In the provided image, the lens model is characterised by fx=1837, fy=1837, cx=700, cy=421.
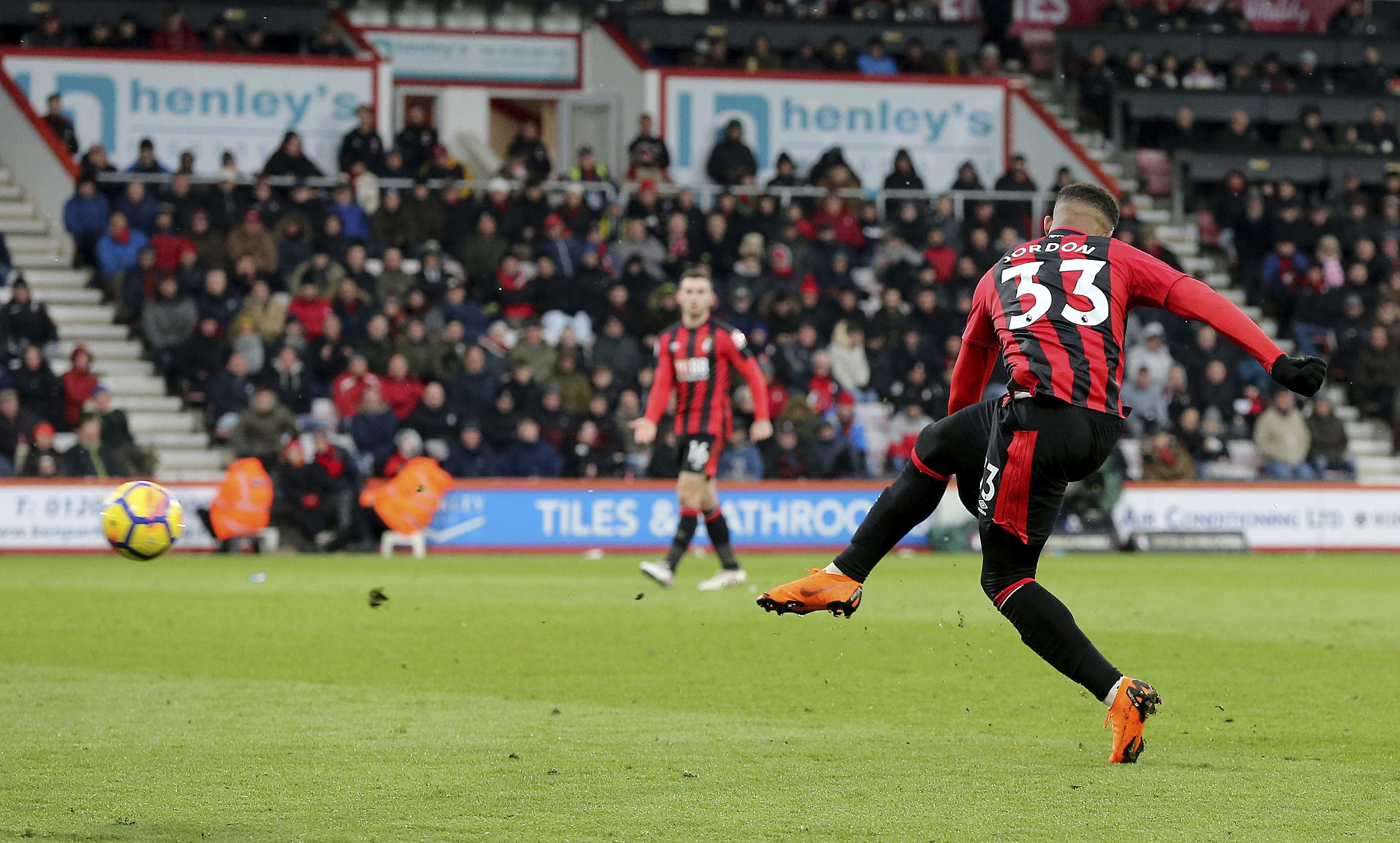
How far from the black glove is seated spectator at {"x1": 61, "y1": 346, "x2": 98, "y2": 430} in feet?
53.1

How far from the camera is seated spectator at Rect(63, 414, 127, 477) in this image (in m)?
18.8

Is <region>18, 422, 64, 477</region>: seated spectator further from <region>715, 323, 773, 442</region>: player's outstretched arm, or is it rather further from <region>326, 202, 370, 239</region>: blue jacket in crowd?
<region>715, 323, 773, 442</region>: player's outstretched arm

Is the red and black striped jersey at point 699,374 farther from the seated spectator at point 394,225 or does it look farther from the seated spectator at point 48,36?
the seated spectator at point 48,36

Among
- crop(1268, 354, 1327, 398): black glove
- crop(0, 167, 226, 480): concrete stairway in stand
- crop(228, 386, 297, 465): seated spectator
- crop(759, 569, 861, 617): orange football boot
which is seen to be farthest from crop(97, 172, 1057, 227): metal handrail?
crop(1268, 354, 1327, 398): black glove

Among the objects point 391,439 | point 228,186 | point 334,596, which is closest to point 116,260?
point 228,186

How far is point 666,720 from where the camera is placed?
7262 millimetres

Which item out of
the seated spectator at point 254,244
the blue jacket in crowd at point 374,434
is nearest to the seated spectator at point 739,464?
the blue jacket in crowd at point 374,434

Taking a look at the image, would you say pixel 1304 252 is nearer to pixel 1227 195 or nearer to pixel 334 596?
pixel 1227 195

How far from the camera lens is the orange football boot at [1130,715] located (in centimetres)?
608

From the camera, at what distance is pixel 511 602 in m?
12.9

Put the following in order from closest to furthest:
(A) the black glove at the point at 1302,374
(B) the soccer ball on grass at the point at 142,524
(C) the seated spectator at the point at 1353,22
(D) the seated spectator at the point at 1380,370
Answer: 1. (A) the black glove at the point at 1302,374
2. (B) the soccer ball on grass at the point at 142,524
3. (D) the seated spectator at the point at 1380,370
4. (C) the seated spectator at the point at 1353,22

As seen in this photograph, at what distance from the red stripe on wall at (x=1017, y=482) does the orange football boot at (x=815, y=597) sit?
608mm

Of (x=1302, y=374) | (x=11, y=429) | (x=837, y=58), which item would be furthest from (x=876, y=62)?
(x=1302, y=374)

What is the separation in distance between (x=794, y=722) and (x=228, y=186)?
16.5 metres
